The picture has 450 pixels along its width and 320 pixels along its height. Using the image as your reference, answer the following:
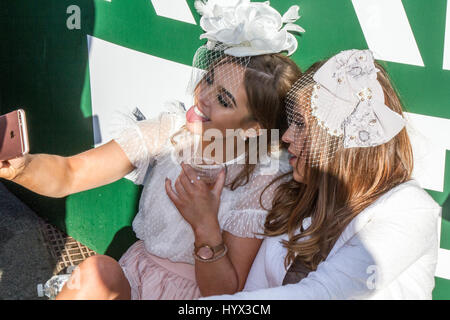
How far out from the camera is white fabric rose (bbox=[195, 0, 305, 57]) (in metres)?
1.86

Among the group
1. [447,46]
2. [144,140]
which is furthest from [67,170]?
[447,46]

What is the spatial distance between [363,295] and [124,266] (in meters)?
1.12

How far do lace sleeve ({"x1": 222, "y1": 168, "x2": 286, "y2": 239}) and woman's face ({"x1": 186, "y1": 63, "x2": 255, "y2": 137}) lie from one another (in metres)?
0.25

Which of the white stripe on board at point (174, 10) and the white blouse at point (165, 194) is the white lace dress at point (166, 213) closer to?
the white blouse at point (165, 194)

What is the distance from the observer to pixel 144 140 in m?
2.13

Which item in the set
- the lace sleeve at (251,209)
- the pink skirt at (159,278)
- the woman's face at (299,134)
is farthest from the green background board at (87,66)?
the pink skirt at (159,278)

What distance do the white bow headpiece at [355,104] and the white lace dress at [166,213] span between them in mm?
452

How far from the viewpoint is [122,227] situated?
2.89 meters

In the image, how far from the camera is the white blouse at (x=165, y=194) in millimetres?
1990

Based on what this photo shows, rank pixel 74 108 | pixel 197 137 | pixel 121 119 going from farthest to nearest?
pixel 74 108
pixel 121 119
pixel 197 137

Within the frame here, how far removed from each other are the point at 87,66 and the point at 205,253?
1.45 meters

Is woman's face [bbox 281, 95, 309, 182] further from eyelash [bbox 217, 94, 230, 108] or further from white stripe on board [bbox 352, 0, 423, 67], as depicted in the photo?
white stripe on board [bbox 352, 0, 423, 67]
